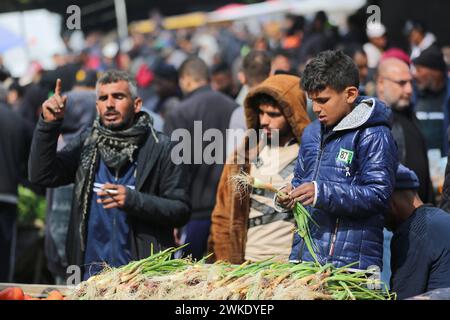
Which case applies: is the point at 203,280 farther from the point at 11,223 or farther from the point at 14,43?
the point at 14,43

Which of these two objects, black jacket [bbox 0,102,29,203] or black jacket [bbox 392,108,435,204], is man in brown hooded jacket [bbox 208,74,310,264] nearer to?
black jacket [bbox 392,108,435,204]

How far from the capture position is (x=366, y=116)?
4.71 meters

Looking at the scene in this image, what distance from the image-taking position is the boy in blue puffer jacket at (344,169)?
15.0 feet

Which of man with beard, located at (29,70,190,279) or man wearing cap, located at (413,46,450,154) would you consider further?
man wearing cap, located at (413,46,450,154)

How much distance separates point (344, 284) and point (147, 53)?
15847 millimetres

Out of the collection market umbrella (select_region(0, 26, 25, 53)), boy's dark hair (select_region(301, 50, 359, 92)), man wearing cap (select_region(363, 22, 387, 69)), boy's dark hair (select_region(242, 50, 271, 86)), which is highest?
market umbrella (select_region(0, 26, 25, 53))

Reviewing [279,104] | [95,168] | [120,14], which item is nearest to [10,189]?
[95,168]

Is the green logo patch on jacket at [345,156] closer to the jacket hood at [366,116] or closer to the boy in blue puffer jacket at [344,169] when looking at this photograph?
the boy in blue puffer jacket at [344,169]

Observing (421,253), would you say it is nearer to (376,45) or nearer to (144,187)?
(144,187)

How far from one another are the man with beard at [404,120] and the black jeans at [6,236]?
3607 millimetres

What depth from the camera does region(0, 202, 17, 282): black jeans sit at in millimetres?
8320

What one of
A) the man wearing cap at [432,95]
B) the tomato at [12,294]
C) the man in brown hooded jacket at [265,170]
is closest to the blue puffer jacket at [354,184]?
the man in brown hooded jacket at [265,170]

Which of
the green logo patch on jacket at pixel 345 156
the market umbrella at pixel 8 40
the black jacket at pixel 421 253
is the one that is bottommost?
the black jacket at pixel 421 253

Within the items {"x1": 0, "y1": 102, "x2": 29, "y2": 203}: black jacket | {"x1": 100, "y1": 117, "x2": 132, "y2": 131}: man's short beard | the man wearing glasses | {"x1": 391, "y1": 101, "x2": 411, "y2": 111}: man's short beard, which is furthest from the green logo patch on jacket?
{"x1": 0, "y1": 102, "x2": 29, "y2": 203}: black jacket
